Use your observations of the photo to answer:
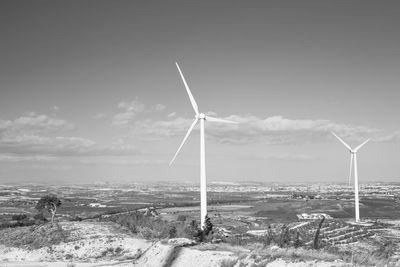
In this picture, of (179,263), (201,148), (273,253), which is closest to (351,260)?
(273,253)

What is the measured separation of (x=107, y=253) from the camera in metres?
39.8

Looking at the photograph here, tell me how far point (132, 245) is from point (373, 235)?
3978cm

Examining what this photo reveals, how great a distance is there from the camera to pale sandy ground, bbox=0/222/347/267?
29.8 m

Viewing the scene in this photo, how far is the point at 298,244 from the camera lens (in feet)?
99.0

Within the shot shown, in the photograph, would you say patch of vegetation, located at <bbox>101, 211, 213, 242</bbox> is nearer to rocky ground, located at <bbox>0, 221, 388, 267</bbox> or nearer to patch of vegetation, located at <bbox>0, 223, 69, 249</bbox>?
rocky ground, located at <bbox>0, 221, 388, 267</bbox>

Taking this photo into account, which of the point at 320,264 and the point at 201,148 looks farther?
the point at 201,148

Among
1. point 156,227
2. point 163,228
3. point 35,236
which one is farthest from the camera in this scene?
point 156,227

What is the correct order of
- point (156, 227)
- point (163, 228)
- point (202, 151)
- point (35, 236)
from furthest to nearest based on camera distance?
point (156, 227) → point (35, 236) → point (163, 228) → point (202, 151)

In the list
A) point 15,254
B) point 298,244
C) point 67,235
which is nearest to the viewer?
point 298,244

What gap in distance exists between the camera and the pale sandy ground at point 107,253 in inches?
1175

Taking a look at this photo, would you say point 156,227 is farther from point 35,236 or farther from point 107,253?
point 35,236

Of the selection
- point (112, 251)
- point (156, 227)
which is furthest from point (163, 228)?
point (112, 251)

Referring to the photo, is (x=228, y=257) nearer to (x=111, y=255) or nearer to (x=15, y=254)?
(x=111, y=255)

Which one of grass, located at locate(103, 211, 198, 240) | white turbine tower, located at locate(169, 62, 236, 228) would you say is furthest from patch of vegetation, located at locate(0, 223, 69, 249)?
white turbine tower, located at locate(169, 62, 236, 228)
